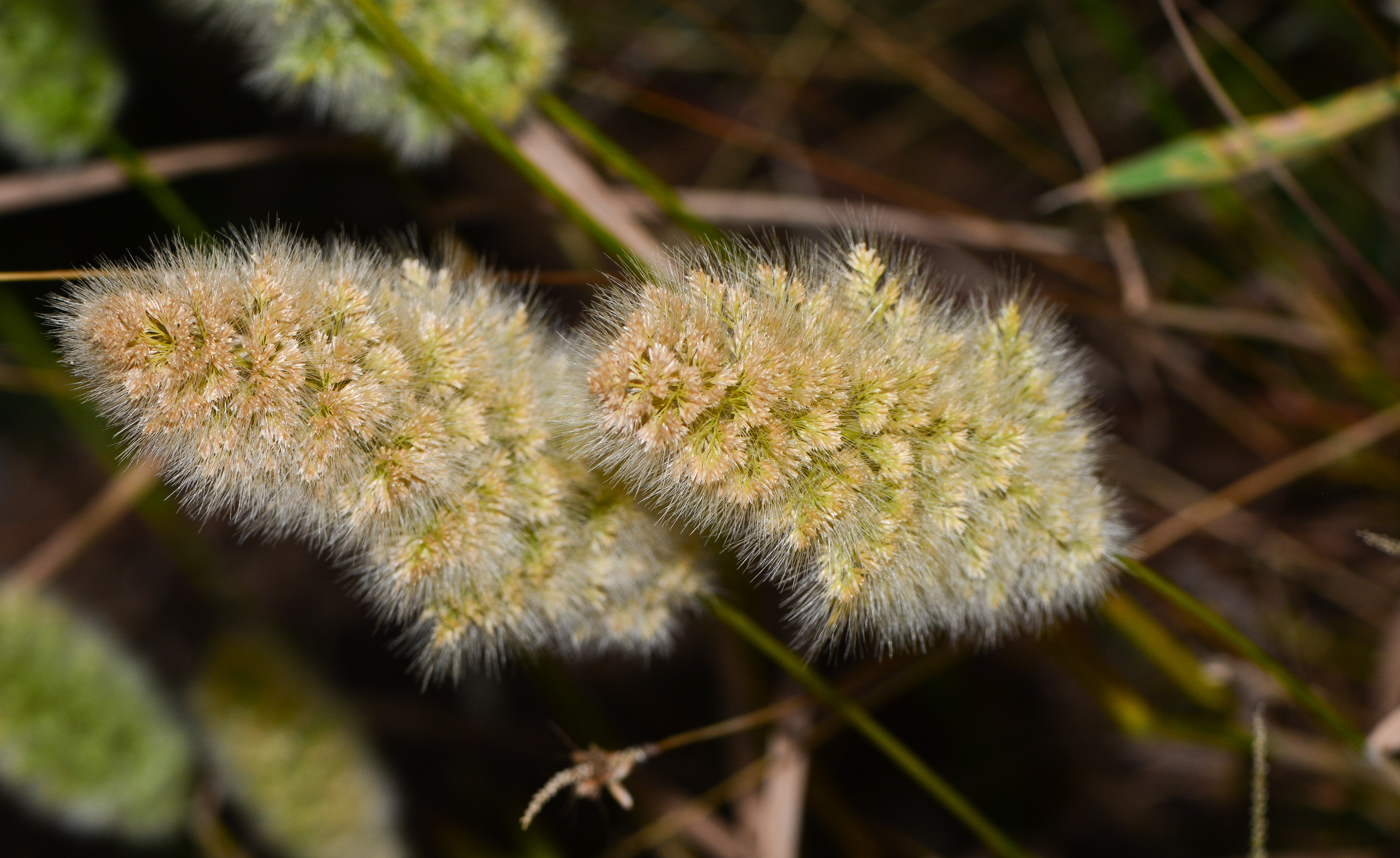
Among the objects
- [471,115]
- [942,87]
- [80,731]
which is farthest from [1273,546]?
[80,731]

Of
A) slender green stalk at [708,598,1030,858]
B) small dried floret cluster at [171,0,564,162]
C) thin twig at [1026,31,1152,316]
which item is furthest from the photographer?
thin twig at [1026,31,1152,316]

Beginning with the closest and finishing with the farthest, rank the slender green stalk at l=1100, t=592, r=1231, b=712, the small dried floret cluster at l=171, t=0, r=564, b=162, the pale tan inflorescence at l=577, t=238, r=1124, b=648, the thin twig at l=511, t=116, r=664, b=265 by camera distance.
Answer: the pale tan inflorescence at l=577, t=238, r=1124, b=648 < the small dried floret cluster at l=171, t=0, r=564, b=162 < the slender green stalk at l=1100, t=592, r=1231, b=712 < the thin twig at l=511, t=116, r=664, b=265

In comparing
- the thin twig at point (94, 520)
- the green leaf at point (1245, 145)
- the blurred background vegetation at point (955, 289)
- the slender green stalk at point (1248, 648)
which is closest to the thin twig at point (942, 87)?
the blurred background vegetation at point (955, 289)

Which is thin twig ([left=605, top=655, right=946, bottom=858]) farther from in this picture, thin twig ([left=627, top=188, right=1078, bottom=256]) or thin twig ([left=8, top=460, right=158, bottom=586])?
thin twig ([left=8, top=460, right=158, bottom=586])

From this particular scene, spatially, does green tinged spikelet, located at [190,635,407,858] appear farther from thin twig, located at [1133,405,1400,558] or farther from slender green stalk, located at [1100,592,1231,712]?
thin twig, located at [1133,405,1400,558]

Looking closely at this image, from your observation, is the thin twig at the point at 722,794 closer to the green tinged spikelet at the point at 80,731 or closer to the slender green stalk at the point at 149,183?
the green tinged spikelet at the point at 80,731

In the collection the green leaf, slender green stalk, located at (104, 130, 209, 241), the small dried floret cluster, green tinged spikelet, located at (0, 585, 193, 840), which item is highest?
the green leaf

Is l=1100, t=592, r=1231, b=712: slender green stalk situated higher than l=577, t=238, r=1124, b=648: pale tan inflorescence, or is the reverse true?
l=1100, t=592, r=1231, b=712: slender green stalk

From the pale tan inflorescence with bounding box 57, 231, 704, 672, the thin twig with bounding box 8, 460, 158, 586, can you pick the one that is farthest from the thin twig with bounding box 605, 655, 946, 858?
the thin twig with bounding box 8, 460, 158, 586

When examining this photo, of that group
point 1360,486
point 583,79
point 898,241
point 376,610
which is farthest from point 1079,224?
point 376,610

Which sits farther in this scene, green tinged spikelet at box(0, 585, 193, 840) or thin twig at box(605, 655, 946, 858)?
green tinged spikelet at box(0, 585, 193, 840)
